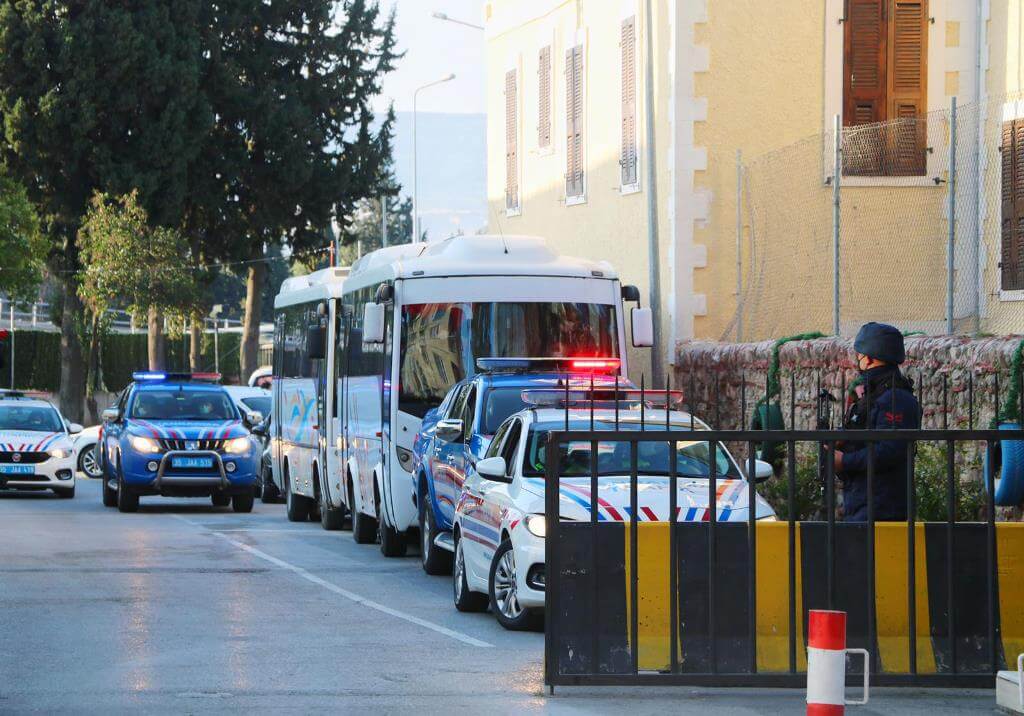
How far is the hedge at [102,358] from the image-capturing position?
232 ft

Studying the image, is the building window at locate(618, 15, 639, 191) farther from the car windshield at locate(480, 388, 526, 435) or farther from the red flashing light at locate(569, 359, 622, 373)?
the car windshield at locate(480, 388, 526, 435)

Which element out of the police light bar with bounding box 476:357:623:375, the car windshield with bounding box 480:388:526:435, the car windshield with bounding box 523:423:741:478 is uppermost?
the police light bar with bounding box 476:357:623:375

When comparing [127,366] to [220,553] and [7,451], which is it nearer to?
[7,451]

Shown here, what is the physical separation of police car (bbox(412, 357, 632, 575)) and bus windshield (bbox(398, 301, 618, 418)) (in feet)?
3.99

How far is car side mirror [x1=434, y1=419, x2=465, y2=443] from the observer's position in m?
15.9

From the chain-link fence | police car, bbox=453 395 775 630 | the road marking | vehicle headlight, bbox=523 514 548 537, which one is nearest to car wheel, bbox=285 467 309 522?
the road marking

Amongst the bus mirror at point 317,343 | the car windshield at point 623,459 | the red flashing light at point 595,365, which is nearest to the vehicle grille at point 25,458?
the bus mirror at point 317,343

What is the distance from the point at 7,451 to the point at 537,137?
31.6 feet

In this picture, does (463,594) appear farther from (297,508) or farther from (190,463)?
(190,463)

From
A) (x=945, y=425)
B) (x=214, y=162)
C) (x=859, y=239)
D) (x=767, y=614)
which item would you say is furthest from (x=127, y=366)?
(x=767, y=614)

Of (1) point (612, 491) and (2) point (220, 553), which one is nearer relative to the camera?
(1) point (612, 491)

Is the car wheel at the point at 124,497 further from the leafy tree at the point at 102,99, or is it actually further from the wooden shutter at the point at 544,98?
the leafy tree at the point at 102,99

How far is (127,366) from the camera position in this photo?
243 ft

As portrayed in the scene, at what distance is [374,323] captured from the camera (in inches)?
771
